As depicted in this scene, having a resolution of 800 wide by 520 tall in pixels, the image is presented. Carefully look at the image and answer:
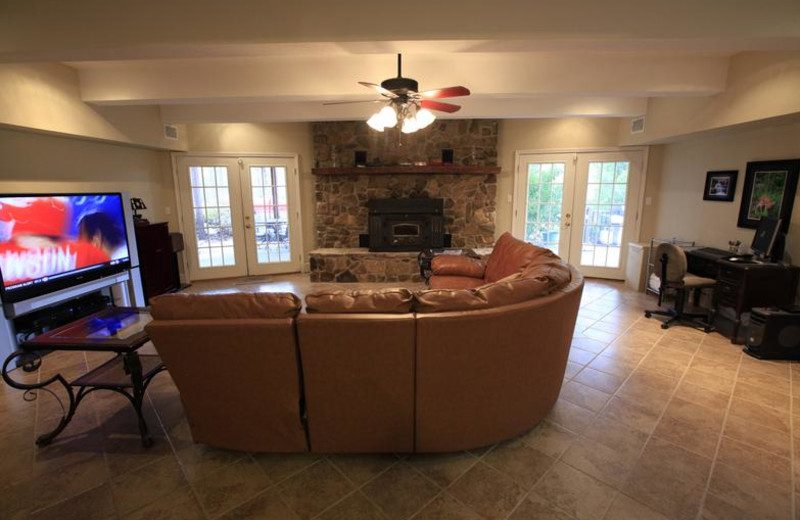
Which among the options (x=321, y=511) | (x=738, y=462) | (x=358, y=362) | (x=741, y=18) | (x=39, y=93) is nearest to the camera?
(x=321, y=511)

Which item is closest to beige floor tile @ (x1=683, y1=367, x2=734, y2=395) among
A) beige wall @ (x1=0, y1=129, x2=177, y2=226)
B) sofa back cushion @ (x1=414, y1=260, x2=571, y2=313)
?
sofa back cushion @ (x1=414, y1=260, x2=571, y2=313)

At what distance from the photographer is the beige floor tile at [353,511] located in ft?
5.65

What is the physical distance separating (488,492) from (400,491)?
449mm

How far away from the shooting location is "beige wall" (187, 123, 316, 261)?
580 cm

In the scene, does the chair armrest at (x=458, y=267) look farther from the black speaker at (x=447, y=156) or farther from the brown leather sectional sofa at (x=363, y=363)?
the black speaker at (x=447, y=156)

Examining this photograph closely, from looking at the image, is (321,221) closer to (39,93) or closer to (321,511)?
(39,93)

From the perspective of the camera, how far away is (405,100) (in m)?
2.91

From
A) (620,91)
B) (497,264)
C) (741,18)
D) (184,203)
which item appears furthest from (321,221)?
(741,18)

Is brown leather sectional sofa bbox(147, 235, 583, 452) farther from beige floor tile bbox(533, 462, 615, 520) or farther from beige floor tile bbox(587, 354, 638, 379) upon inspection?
beige floor tile bbox(587, 354, 638, 379)

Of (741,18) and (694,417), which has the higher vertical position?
(741,18)

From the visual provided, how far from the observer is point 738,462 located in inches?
80.7

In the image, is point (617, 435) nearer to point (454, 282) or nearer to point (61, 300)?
point (454, 282)

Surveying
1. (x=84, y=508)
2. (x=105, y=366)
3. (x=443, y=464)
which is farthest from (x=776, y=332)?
(x=105, y=366)

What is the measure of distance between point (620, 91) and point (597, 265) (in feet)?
10.5
